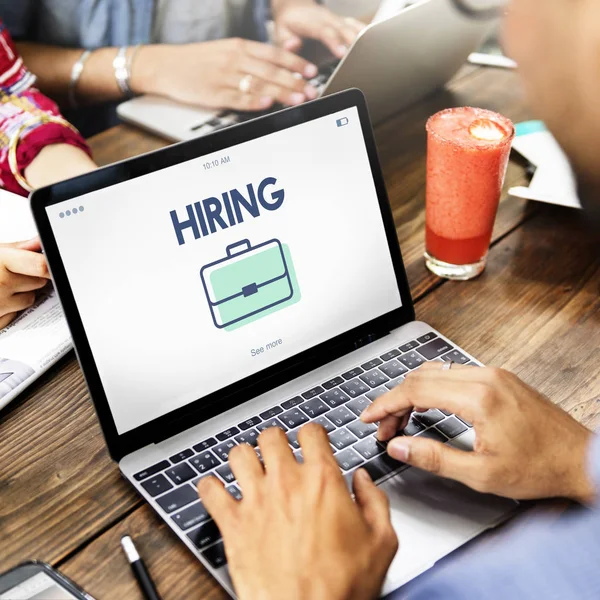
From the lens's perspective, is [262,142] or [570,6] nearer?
[570,6]

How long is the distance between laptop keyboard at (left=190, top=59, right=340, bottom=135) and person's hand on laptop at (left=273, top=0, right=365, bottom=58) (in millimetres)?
113

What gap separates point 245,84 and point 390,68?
0.35 m

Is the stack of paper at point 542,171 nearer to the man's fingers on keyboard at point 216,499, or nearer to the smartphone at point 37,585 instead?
the man's fingers on keyboard at point 216,499

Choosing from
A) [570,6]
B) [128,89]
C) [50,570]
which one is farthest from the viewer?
[128,89]

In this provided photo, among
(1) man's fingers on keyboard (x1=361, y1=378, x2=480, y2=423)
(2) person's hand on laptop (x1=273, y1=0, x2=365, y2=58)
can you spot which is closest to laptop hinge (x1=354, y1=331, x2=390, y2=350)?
(1) man's fingers on keyboard (x1=361, y1=378, x2=480, y2=423)

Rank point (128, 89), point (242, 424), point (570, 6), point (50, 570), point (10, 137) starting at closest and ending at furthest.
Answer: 1. point (570, 6)
2. point (50, 570)
3. point (242, 424)
4. point (10, 137)
5. point (128, 89)

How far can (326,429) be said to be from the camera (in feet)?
2.18

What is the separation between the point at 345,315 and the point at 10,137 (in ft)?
2.37

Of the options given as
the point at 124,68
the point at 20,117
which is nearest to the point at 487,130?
the point at 20,117

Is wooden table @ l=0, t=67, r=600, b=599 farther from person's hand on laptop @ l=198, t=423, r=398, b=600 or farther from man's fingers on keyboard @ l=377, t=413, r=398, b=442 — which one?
man's fingers on keyboard @ l=377, t=413, r=398, b=442

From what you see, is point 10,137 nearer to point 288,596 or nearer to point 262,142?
point 262,142

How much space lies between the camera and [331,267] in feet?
2.44

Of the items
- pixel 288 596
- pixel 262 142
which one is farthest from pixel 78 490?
pixel 262 142

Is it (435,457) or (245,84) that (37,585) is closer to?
(435,457)
